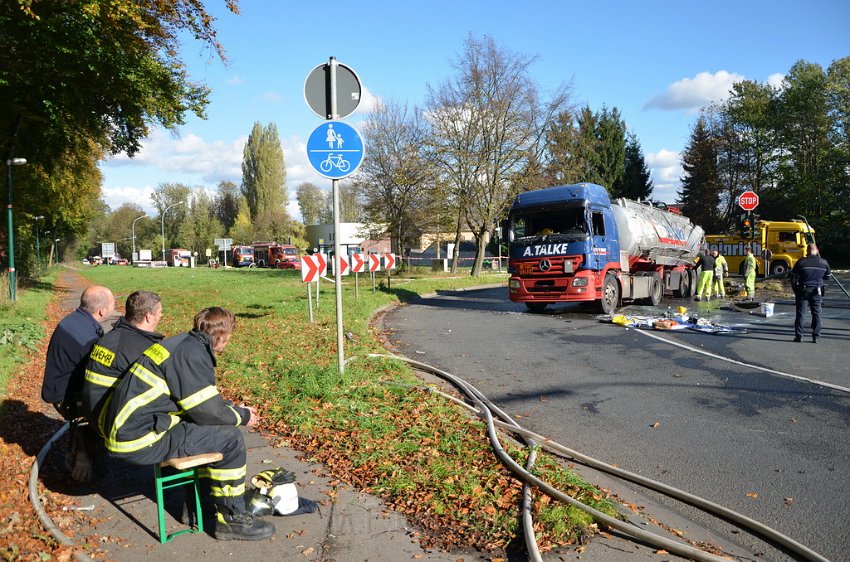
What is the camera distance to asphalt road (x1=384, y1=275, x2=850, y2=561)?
15.3 feet

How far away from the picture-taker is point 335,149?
24.3ft

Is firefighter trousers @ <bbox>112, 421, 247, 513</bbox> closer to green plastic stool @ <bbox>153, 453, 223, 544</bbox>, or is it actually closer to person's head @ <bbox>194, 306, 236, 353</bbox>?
green plastic stool @ <bbox>153, 453, 223, 544</bbox>

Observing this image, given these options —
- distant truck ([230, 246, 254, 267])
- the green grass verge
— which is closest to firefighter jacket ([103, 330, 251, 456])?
the green grass verge

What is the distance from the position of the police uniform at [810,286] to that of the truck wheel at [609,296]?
496 centimetres

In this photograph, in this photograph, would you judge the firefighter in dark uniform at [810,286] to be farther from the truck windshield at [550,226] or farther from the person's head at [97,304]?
the person's head at [97,304]

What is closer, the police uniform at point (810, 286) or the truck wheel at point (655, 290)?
the police uniform at point (810, 286)

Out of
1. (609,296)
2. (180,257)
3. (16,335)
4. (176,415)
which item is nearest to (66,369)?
(176,415)

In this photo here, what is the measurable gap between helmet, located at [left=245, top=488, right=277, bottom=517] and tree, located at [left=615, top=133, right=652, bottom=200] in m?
62.9

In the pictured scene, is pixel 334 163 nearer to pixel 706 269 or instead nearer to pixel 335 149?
pixel 335 149

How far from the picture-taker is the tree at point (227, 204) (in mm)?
105812

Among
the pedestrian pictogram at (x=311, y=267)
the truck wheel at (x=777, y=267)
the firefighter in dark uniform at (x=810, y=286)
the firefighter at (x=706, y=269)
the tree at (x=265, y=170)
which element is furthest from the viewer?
the tree at (x=265, y=170)

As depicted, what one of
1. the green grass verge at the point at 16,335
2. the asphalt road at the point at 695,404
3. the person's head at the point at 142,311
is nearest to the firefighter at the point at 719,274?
the asphalt road at the point at 695,404

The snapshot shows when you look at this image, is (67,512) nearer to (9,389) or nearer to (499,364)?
(9,389)

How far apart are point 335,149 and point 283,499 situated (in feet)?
14.5
